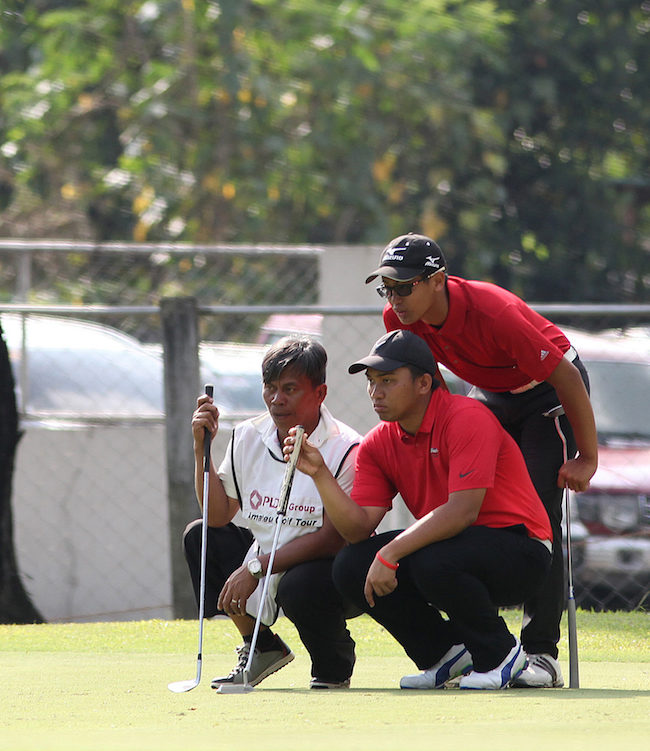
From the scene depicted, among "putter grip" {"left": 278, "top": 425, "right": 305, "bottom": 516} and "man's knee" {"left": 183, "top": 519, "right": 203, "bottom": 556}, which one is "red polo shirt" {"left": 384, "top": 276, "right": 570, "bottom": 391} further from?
"man's knee" {"left": 183, "top": 519, "right": 203, "bottom": 556}

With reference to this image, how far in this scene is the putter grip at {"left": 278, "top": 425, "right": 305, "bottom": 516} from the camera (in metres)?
4.40

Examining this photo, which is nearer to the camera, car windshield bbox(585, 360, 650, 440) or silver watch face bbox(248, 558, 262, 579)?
silver watch face bbox(248, 558, 262, 579)

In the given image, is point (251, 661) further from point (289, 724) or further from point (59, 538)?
point (59, 538)

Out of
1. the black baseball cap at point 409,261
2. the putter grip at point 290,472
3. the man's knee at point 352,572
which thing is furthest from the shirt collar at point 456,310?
the man's knee at point 352,572

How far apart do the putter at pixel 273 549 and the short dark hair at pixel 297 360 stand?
28cm

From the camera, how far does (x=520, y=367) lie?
4.66 metres

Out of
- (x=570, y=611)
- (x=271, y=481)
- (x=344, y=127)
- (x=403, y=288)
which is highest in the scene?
(x=344, y=127)

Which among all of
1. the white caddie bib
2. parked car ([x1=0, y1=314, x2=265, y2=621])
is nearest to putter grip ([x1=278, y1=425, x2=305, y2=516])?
the white caddie bib

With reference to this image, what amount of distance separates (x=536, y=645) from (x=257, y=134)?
12.1 metres

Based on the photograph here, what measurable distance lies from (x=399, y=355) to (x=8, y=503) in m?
3.91

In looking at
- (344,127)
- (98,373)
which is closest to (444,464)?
(98,373)

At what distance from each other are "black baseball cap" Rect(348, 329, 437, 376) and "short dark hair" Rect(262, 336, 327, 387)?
20 cm

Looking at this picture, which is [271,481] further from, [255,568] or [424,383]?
[424,383]

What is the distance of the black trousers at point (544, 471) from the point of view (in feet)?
16.0
